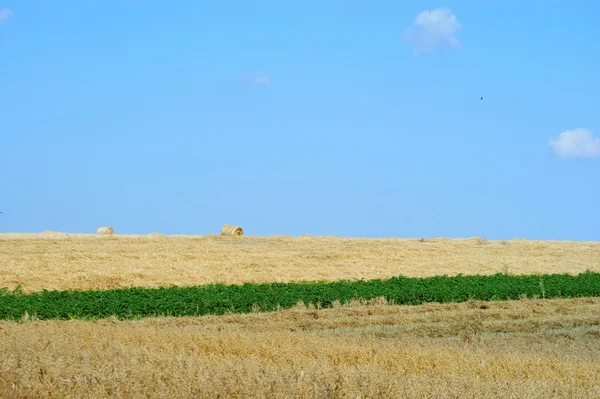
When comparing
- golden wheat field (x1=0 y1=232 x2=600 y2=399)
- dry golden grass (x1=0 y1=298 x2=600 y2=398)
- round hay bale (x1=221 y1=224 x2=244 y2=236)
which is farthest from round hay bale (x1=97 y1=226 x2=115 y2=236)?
dry golden grass (x1=0 y1=298 x2=600 y2=398)

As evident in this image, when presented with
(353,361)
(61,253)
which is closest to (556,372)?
(353,361)

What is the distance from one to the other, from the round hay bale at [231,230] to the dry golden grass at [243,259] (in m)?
1.38

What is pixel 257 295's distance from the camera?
2017 centimetres

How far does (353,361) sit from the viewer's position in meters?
9.65

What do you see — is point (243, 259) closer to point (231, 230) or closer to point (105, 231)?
point (231, 230)

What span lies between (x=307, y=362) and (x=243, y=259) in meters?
21.5

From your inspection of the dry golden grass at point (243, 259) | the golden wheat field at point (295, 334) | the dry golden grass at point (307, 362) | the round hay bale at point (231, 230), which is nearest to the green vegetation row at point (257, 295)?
the golden wheat field at point (295, 334)

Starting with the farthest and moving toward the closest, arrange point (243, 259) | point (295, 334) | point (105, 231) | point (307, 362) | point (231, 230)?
point (105, 231) < point (231, 230) < point (243, 259) < point (295, 334) < point (307, 362)

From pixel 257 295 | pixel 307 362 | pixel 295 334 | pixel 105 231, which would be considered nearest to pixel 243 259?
pixel 257 295

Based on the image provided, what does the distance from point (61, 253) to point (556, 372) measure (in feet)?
76.7

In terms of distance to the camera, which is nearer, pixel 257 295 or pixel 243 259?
pixel 257 295

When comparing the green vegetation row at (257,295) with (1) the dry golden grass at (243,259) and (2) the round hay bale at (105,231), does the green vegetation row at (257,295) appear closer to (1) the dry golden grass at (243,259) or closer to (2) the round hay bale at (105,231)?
(1) the dry golden grass at (243,259)

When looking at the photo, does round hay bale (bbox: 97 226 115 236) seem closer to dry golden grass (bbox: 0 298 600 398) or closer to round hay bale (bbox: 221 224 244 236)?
round hay bale (bbox: 221 224 244 236)

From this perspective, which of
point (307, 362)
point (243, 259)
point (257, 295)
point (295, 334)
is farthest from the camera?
point (243, 259)
